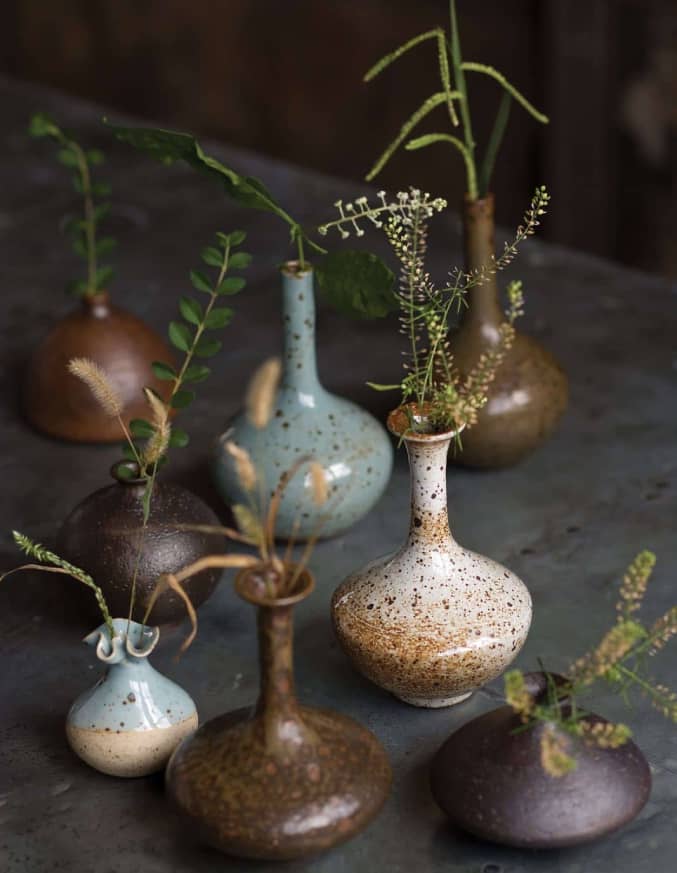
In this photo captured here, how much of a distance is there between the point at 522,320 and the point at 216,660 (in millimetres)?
1102

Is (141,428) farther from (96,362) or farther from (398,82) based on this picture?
(398,82)

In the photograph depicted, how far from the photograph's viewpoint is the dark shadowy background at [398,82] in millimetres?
3656

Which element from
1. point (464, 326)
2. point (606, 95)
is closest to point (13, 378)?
point (464, 326)

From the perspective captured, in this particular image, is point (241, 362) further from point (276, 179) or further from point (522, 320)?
point (276, 179)

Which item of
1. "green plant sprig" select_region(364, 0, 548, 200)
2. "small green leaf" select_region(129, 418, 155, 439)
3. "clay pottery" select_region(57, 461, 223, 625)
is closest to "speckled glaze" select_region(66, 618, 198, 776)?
"clay pottery" select_region(57, 461, 223, 625)

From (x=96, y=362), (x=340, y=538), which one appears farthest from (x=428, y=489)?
(x=96, y=362)

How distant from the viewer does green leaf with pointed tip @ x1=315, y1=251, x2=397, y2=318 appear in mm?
1729

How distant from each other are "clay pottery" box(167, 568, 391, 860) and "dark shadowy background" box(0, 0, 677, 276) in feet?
8.80

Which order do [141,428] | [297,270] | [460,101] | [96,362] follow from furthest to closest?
[96,362]
[460,101]
[297,270]
[141,428]

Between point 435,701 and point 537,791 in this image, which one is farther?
point 435,701

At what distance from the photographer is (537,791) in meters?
1.26

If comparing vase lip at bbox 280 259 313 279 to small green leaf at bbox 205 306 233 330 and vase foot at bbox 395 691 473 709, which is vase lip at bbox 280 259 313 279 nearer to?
small green leaf at bbox 205 306 233 330

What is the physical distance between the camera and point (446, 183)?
4.34 m

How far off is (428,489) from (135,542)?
0.36m
